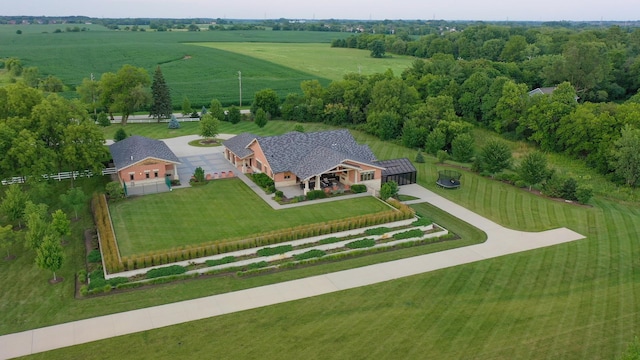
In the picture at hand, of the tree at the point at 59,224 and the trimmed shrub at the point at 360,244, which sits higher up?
the tree at the point at 59,224

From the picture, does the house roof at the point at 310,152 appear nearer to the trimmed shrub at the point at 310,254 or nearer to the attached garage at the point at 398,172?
the attached garage at the point at 398,172

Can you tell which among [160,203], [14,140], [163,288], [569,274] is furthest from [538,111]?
[14,140]

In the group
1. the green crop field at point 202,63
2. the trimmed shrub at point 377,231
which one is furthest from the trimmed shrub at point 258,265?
the green crop field at point 202,63

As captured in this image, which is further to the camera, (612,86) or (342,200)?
(612,86)

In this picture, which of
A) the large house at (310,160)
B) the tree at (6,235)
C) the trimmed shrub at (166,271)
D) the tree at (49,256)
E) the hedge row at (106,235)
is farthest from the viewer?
the large house at (310,160)

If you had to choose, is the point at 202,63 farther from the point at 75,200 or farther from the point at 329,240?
the point at 329,240

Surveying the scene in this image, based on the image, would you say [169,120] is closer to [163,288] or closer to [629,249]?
[163,288]

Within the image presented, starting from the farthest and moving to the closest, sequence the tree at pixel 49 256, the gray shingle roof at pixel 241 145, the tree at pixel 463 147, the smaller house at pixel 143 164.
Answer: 1. the tree at pixel 463 147
2. the gray shingle roof at pixel 241 145
3. the smaller house at pixel 143 164
4. the tree at pixel 49 256

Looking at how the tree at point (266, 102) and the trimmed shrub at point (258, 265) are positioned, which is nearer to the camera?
the trimmed shrub at point (258, 265)
